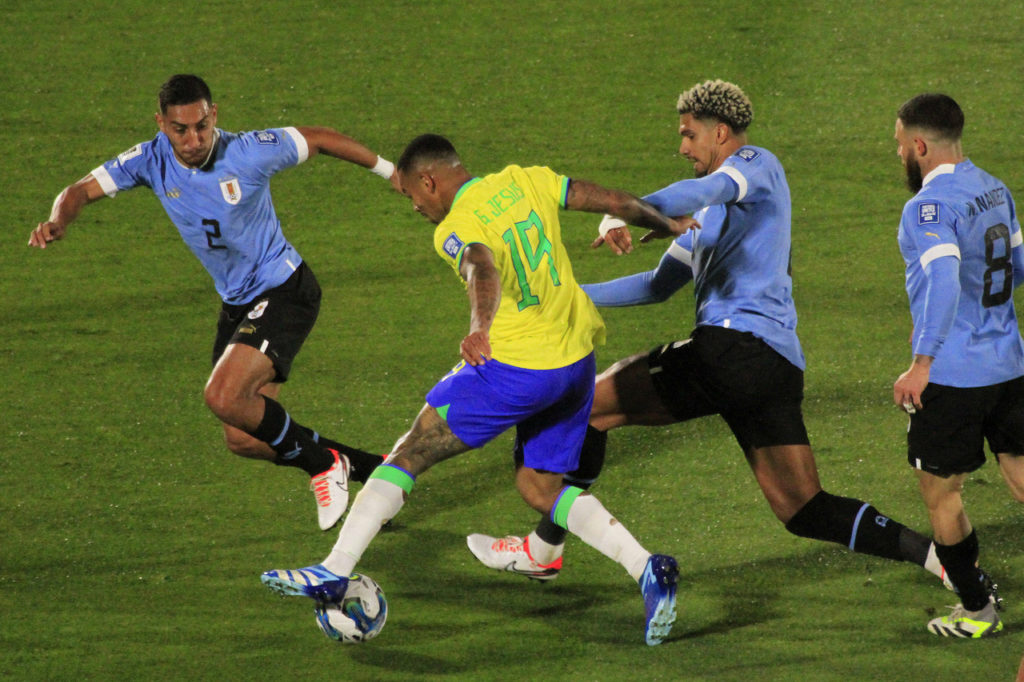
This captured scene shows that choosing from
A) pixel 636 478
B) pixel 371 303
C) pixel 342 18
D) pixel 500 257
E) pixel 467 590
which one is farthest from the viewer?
pixel 342 18

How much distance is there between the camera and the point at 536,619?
5559mm

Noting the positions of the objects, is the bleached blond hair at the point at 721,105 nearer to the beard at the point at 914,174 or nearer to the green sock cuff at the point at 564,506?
the beard at the point at 914,174

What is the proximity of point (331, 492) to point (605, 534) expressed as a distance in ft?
5.28

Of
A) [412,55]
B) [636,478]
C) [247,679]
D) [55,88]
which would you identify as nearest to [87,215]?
[55,88]

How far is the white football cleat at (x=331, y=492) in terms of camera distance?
6.32 meters

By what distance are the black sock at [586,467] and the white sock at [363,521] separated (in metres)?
0.79

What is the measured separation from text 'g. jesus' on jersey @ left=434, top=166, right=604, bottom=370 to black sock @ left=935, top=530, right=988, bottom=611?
5.03 ft

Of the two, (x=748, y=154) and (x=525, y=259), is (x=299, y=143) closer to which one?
(x=525, y=259)

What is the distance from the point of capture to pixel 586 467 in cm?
574

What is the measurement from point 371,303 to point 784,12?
19.4 feet

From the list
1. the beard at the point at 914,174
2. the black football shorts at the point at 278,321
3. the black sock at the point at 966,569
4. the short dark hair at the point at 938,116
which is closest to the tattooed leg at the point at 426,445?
the black football shorts at the point at 278,321

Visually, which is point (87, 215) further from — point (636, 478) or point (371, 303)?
point (636, 478)

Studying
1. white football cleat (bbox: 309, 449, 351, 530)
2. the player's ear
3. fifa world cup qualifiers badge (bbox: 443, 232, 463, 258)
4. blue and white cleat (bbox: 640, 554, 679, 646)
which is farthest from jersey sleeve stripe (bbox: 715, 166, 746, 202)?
white football cleat (bbox: 309, 449, 351, 530)

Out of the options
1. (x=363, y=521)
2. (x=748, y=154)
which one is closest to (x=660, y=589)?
(x=363, y=521)
